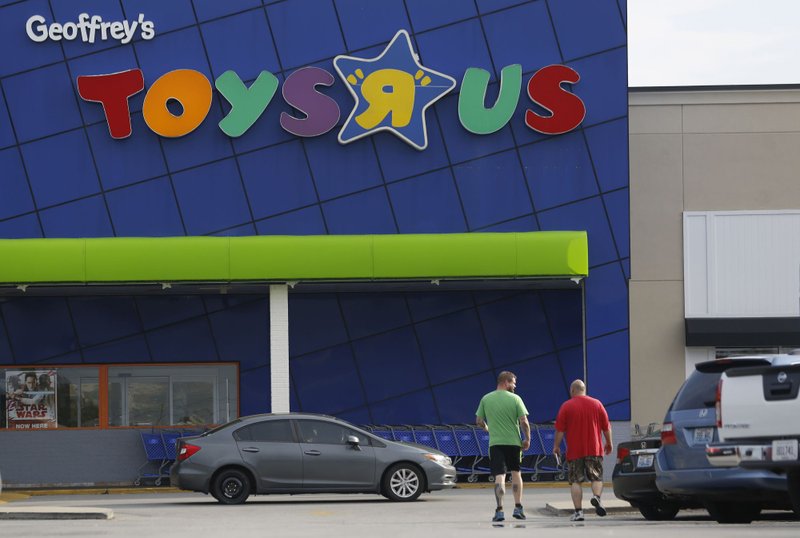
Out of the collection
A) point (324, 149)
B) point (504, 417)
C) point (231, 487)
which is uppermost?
point (324, 149)

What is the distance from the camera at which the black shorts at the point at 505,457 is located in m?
19.2

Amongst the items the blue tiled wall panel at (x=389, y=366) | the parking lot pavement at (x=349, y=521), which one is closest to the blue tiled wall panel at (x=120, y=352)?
the blue tiled wall panel at (x=389, y=366)

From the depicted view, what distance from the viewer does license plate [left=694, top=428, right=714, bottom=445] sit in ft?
50.8

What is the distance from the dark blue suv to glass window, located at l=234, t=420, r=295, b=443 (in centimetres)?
862

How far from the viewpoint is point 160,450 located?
29.4m

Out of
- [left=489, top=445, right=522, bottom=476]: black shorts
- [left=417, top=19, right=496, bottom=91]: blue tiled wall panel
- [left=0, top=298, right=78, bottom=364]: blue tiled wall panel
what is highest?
[left=417, top=19, right=496, bottom=91]: blue tiled wall panel

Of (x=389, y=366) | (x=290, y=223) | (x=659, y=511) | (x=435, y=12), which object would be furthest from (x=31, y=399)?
(x=659, y=511)

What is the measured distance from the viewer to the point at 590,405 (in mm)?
19234

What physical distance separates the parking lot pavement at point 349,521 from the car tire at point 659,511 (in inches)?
6.5

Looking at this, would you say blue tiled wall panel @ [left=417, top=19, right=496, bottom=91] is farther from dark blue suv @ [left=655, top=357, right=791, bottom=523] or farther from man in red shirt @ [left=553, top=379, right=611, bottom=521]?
dark blue suv @ [left=655, top=357, right=791, bottom=523]

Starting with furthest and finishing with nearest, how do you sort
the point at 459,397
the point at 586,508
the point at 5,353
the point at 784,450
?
the point at 459,397
the point at 5,353
the point at 586,508
the point at 784,450

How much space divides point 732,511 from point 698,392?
223 centimetres

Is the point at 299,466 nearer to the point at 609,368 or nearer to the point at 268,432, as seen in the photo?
the point at 268,432

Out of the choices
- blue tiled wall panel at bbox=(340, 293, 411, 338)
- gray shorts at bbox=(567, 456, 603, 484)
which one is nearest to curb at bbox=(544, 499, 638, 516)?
gray shorts at bbox=(567, 456, 603, 484)
